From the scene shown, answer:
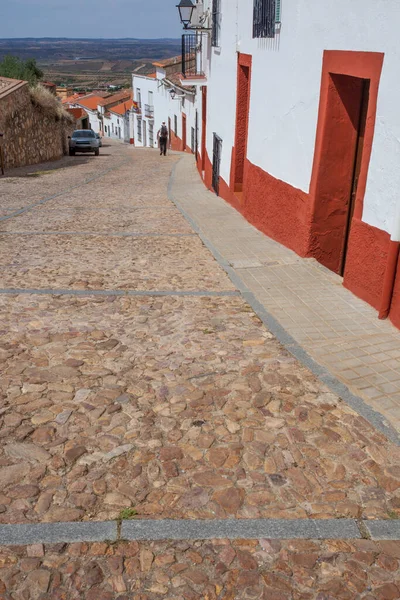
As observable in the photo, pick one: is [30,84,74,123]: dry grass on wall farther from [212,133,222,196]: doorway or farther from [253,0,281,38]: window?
[253,0,281,38]: window

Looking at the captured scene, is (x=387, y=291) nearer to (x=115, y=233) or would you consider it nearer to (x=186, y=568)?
(x=186, y=568)

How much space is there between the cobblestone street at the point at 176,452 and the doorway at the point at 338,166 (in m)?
1.65

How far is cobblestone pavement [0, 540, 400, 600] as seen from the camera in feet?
8.72

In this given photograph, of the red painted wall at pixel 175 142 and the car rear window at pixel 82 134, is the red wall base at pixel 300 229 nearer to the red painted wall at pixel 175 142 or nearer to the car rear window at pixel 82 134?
the car rear window at pixel 82 134

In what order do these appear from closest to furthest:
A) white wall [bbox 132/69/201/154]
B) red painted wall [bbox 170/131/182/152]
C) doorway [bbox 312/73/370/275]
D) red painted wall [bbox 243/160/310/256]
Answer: doorway [bbox 312/73/370/275] < red painted wall [bbox 243/160/310/256] < white wall [bbox 132/69/201/154] < red painted wall [bbox 170/131/182/152]

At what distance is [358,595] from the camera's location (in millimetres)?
2648

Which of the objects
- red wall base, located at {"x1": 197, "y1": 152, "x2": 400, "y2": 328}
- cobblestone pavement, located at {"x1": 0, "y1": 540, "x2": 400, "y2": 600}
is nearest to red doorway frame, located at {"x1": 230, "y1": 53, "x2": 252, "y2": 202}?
red wall base, located at {"x1": 197, "y1": 152, "x2": 400, "y2": 328}

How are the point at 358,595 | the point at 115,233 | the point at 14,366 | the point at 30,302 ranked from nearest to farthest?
the point at 358,595
the point at 14,366
the point at 30,302
the point at 115,233

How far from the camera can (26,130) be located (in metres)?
23.8

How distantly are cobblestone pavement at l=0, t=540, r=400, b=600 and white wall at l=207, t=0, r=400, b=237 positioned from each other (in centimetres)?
358

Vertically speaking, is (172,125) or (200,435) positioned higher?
(200,435)

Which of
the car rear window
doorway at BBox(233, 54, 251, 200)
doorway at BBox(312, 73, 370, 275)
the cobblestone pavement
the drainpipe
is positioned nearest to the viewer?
the cobblestone pavement

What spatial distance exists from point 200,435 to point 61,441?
0.92m

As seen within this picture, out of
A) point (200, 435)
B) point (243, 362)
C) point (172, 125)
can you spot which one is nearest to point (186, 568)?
point (200, 435)
